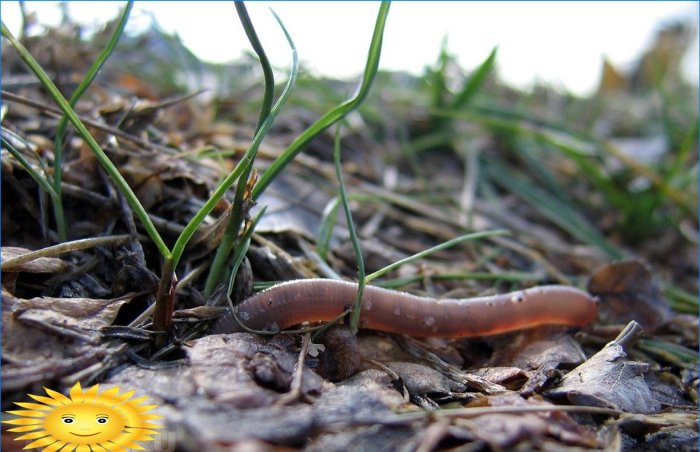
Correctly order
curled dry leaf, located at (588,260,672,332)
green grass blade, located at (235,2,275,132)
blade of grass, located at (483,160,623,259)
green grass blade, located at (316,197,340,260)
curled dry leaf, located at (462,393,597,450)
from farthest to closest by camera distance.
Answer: blade of grass, located at (483,160,623,259) → curled dry leaf, located at (588,260,672,332) → green grass blade, located at (316,197,340,260) → green grass blade, located at (235,2,275,132) → curled dry leaf, located at (462,393,597,450)

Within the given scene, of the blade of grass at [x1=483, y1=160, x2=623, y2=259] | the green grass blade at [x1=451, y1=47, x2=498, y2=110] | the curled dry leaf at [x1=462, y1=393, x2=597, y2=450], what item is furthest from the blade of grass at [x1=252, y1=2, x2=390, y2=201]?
the blade of grass at [x1=483, y1=160, x2=623, y2=259]

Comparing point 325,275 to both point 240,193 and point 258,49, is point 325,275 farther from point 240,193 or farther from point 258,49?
point 258,49

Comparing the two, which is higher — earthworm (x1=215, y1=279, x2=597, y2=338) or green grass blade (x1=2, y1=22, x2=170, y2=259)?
green grass blade (x1=2, y1=22, x2=170, y2=259)

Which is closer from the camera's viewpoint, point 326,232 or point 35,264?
point 35,264

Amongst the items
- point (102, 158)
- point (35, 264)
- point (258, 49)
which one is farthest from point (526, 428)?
point (35, 264)

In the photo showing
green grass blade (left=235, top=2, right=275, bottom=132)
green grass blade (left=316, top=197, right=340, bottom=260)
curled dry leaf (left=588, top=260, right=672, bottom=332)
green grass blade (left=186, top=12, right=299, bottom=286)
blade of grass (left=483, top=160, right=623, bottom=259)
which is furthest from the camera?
blade of grass (left=483, top=160, right=623, bottom=259)

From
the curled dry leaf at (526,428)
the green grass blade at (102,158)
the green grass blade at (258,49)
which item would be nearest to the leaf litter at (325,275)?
the curled dry leaf at (526,428)

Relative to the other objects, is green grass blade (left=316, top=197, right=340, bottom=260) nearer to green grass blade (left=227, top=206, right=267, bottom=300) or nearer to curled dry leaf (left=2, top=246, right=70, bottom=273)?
green grass blade (left=227, top=206, right=267, bottom=300)
